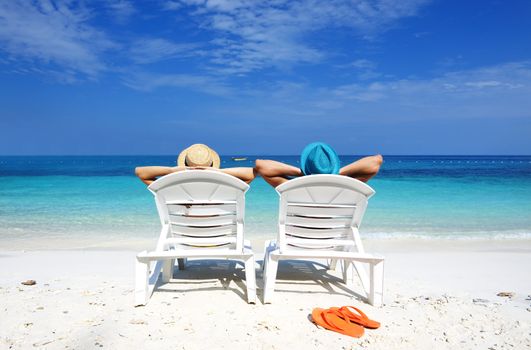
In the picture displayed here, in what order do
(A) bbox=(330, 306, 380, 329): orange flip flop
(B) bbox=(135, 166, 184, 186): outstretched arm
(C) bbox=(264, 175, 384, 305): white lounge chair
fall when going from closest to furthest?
(A) bbox=(330, 306, 380, 329): orange flip flop < (C) bbox=(264, 175, 384, 305): white lounge chair < (B) bbox=(135, 166, 184, 186): outstretched arm

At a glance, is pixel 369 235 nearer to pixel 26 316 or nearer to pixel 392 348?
pixel 392 348

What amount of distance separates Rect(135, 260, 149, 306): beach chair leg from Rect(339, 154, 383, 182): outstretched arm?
78.1 inches

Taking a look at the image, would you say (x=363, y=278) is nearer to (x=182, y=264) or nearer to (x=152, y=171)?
(x=182, y=264)

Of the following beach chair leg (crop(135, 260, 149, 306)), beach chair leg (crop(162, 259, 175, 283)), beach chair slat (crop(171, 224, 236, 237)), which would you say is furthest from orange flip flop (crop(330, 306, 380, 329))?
beach chair leg (crop(162, 259, 175, 283))

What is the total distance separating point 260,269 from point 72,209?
8954mm

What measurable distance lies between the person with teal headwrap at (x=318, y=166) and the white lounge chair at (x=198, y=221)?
14.8 inches

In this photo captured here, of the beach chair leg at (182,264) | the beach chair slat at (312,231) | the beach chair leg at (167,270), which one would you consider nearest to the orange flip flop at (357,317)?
the beach chair slat at (312,231)

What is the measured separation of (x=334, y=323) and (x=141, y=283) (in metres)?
1.67

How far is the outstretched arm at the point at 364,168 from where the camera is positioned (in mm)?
4078

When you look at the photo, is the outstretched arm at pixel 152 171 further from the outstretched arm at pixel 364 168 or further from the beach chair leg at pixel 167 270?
the outstretched arm at pixel 364 168

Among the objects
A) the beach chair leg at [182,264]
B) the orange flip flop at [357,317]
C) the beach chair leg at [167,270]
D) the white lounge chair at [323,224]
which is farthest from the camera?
the beach chair leg at [182,264]

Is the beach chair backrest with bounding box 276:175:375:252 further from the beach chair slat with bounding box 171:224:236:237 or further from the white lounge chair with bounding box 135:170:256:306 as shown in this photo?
the beach chair slat with bounding box 171:224:236:237

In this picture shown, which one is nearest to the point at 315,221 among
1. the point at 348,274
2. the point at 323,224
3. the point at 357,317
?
the point at 323,224

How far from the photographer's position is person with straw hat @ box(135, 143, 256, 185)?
4086 millimetres
